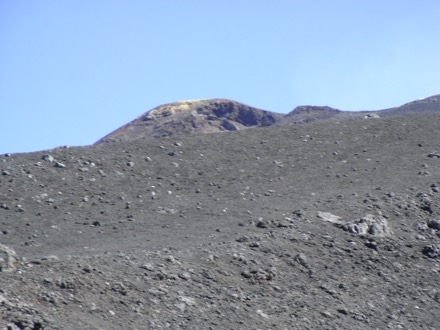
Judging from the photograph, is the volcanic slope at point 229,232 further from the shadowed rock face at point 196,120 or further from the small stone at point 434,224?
the shadowed rock face at point 196,120

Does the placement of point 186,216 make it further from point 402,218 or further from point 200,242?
point 402,218

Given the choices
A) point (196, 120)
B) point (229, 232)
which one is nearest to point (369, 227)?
point (229, 232)

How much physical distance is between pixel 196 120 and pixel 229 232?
2173cm

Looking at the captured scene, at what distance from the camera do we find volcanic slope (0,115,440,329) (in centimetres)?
999

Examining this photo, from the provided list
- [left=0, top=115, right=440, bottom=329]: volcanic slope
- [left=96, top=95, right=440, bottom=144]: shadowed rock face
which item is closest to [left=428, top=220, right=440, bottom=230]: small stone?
[left=0, top=115, right=440, bottom=329]: volcanic slope

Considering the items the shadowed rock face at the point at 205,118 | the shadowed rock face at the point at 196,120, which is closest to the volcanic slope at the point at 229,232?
the shadowed rock face at the point at 205,118

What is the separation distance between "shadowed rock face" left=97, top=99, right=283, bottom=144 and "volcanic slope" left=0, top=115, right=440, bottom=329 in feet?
47.9

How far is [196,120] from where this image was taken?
34.2m

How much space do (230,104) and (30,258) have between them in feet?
81.7

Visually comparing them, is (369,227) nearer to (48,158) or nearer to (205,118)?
(48,158)

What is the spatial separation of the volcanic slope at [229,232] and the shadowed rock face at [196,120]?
1460 cm

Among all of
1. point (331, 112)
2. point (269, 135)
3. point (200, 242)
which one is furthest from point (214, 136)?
point (331, 112)

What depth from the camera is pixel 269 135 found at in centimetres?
1855

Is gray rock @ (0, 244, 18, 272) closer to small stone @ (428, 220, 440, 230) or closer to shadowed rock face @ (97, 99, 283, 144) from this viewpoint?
small stone @ (428, 220, 440, 230)
